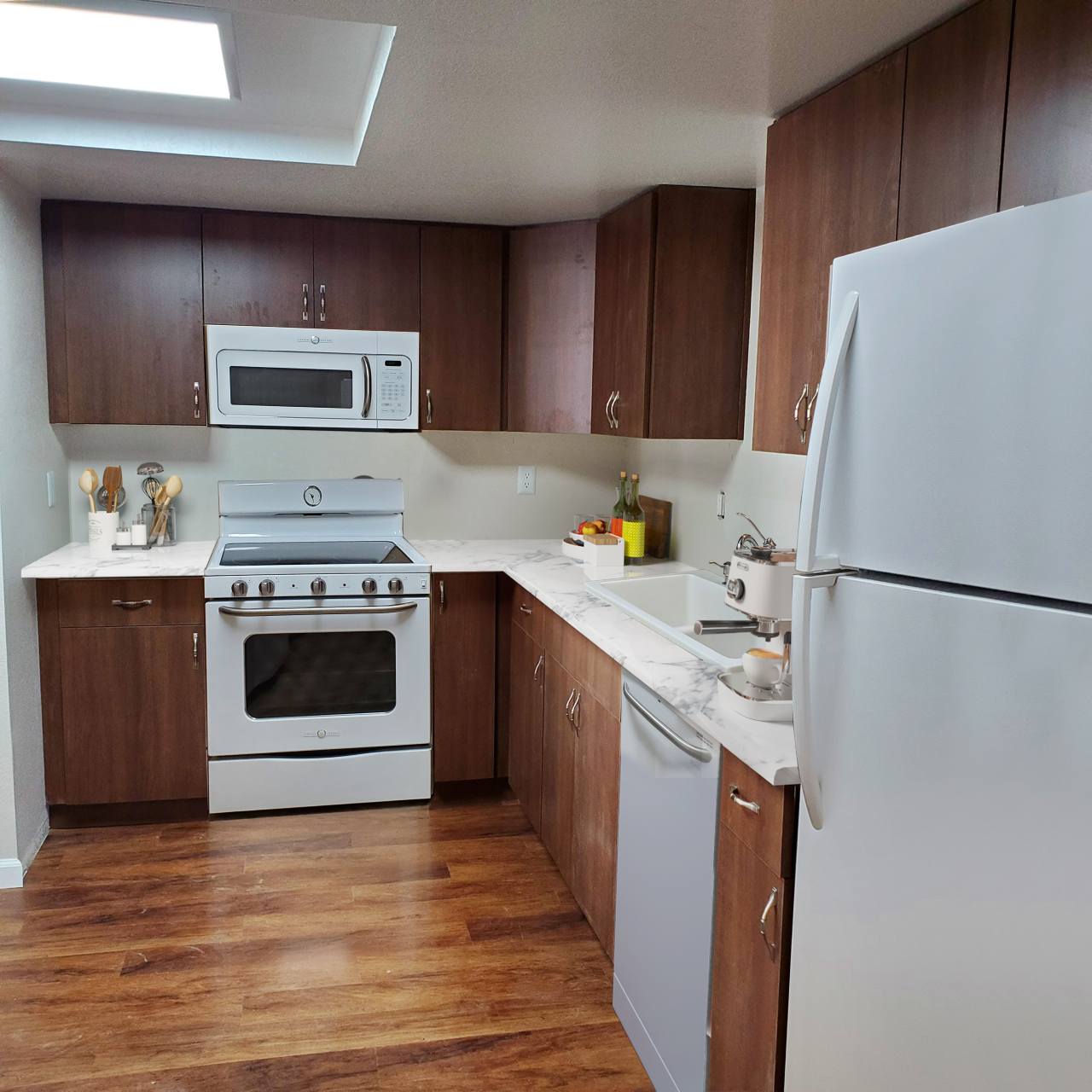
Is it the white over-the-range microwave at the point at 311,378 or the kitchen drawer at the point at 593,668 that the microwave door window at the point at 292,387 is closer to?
the white over-the-range microwave at the point at 311,378

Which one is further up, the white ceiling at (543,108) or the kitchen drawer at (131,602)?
the white ceiling at (543,108)

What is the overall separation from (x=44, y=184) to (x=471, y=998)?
2.76 m

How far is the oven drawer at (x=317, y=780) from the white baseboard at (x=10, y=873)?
63cm

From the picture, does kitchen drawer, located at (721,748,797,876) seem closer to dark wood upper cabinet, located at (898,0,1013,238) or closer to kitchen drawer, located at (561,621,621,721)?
kitchen drawer, located at (561,621,621,721)

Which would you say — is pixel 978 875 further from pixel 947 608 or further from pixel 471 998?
pixel 471 998

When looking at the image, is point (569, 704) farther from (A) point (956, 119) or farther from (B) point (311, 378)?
(A) point (956, 119)

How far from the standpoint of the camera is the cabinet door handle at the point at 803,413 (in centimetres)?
212

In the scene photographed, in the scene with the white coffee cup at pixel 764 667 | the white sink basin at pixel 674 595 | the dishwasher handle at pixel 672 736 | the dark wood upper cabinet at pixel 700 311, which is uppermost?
the dark wood upper cabinet at pixel 700 311

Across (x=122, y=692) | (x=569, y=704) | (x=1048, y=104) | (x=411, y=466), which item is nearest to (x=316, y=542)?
(x=411, y=466)

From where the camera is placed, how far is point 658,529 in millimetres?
3684

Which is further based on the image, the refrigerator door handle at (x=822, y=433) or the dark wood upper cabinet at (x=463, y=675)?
the dark wood upper cabinet at (x=463, y=675)

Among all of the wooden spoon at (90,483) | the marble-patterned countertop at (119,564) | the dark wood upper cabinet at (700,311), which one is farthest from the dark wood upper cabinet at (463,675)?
the wooden spoon at (90,483)

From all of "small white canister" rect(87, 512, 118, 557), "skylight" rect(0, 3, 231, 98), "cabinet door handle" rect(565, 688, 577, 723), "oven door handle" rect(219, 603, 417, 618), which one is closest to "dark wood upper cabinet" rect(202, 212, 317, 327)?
"small white canister" rect(87, 512, 118, 557)

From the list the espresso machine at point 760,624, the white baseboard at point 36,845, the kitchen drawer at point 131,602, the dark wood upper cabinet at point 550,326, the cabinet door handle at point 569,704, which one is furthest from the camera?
the dark wood upper cabinet at point 550,326
